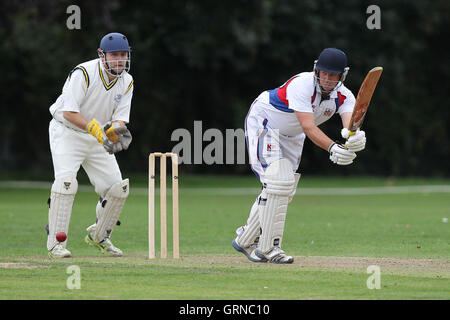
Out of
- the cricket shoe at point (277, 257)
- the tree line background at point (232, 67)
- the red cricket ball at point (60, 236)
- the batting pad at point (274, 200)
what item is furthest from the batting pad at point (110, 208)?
the tree line background at point (232, 67)

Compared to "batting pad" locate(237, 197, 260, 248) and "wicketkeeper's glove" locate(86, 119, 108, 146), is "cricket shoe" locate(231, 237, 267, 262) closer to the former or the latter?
"batting pad" locate(237, 197, 260, 248)

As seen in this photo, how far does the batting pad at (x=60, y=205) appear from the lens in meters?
7.81

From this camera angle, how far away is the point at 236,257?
26.5ft

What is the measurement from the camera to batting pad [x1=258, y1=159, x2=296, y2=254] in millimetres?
7254

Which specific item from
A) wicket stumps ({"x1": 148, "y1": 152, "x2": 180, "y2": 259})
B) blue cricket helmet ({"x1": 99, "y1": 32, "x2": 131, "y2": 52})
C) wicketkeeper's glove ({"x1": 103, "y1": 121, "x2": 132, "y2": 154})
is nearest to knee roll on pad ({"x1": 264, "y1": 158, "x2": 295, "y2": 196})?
wicket stumps ({"x1": 148, "y1": 152, "x2": 180, "y2": 259})

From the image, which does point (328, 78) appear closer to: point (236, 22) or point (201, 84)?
point (236, 22)

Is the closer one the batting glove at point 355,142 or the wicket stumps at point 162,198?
the batting glove at point 355,142

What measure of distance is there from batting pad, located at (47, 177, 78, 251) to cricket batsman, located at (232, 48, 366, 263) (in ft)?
5.04

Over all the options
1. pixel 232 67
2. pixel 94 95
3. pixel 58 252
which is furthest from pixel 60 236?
pixel 232 67

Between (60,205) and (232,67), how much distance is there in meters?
19.1

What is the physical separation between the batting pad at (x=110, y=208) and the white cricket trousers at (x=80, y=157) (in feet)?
0.22

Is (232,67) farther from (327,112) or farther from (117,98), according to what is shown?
(327,112)

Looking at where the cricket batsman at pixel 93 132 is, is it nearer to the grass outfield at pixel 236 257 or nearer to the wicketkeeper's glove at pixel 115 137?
the wicketkeeper's glove at pixel 115 137
